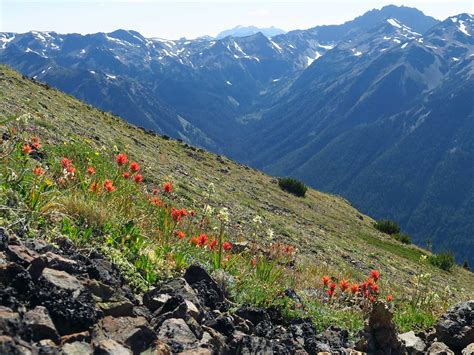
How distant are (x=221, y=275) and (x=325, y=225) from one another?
3022 centimetres

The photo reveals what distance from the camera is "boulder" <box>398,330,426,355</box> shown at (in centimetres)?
761

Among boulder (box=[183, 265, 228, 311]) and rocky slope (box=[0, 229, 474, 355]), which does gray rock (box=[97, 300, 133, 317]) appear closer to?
rocky slope (box=[0, 229, 474, 355])

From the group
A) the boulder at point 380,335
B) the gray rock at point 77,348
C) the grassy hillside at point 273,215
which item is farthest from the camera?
the grassy hillside at point 273,215

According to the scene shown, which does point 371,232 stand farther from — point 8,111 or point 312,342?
point 312,342

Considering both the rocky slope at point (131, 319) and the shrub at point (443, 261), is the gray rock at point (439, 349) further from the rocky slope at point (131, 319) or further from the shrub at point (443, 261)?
the shrub at point (443, 261)

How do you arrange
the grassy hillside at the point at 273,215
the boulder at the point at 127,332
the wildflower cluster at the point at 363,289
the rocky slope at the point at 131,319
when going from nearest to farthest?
the rocky slope at the point at 131,319
the boulder at the point at 127,332
the wildflower cluster at the point at 363,289
the grassy hillside at the point at 273,215

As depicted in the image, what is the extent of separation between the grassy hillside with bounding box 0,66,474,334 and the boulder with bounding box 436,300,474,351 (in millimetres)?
938

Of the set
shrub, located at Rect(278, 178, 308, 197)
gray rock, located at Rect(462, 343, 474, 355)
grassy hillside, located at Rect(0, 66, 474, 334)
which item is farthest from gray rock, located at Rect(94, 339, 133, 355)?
shrub, located at Rect(278, 178, 308, 197)

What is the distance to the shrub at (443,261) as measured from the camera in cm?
4009

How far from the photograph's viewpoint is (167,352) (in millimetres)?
5000

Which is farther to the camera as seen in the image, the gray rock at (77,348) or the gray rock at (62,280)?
the gray rock at (62,280)

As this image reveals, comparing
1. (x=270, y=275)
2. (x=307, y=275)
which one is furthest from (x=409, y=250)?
(x=270, y=275)

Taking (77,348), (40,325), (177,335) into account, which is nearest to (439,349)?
(177,335)

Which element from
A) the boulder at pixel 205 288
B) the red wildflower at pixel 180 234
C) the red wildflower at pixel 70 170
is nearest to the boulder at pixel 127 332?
the boulder at pixel 205 288
